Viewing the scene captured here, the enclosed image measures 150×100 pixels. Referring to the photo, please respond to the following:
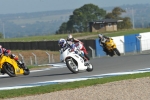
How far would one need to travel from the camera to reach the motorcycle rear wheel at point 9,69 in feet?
63.8

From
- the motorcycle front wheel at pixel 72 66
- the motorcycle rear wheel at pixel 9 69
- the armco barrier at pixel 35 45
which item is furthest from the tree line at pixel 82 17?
the motorcycle front wheel at pixel 72 66

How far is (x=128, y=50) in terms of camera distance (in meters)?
42.7

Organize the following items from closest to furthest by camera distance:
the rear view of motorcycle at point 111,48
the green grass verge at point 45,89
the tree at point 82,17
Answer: the green grass verge at point 45,89
the rear view of motorcycle at point 111,48
the tree at point 82,17

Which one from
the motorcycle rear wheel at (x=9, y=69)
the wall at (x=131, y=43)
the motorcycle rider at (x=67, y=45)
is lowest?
the wall at (x=131, y=43)

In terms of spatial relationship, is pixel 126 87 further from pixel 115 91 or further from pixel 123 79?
pixel 123 79

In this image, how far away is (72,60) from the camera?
19000 mm

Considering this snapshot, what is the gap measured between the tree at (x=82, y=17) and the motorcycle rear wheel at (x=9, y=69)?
112m

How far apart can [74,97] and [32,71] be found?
10.5 m

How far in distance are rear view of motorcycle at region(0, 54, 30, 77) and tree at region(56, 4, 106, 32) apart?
111674 millimetres

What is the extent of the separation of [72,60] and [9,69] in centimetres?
243

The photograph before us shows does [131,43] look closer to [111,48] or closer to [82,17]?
[111,48]

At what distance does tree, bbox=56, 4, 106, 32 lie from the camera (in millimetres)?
134750

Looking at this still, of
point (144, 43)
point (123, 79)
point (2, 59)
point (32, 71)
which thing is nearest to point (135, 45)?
point (144, 43)

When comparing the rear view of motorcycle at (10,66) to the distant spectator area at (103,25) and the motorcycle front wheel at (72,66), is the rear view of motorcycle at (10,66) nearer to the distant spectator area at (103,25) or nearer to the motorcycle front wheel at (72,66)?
the motorcycle front wheel at (72,66)
